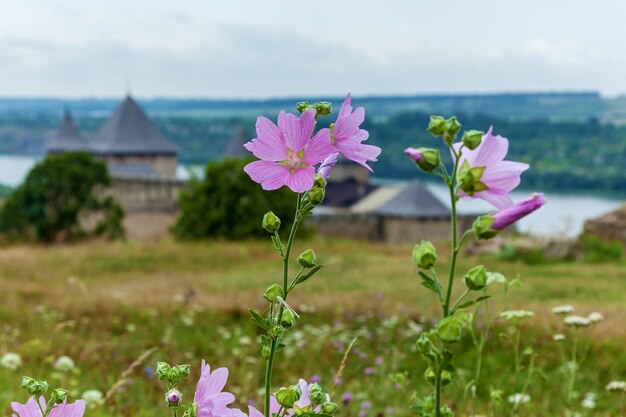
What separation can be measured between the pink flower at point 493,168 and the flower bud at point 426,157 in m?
0.09

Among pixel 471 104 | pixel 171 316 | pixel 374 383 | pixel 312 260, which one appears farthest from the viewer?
pixel 471 104

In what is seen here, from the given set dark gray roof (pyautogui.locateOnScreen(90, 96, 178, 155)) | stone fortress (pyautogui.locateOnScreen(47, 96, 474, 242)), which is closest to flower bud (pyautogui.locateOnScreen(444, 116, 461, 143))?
stone fortress (pyautogui.locateOnScreen(47, 96, 474, 242))

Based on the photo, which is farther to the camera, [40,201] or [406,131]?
[406,131]

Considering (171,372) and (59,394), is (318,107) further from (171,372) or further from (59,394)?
(59,394)

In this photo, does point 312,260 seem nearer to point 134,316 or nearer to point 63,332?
point 63,332

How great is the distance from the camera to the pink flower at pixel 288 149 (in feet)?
4.38

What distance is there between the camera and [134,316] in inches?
353

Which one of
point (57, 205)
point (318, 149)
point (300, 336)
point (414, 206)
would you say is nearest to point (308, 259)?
point (318, 149)

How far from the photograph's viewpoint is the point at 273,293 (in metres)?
1.29

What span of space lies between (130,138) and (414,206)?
24.0 meters

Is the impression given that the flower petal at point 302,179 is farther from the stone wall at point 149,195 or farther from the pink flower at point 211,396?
the stone wall at point 149,195

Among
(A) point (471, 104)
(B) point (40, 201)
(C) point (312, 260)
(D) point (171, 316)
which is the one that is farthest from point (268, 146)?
(A) point (471, 104)

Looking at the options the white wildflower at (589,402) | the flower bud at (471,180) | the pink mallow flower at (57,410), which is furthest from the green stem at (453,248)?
the white wildflower at (589,402)

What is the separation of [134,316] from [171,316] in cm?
41
